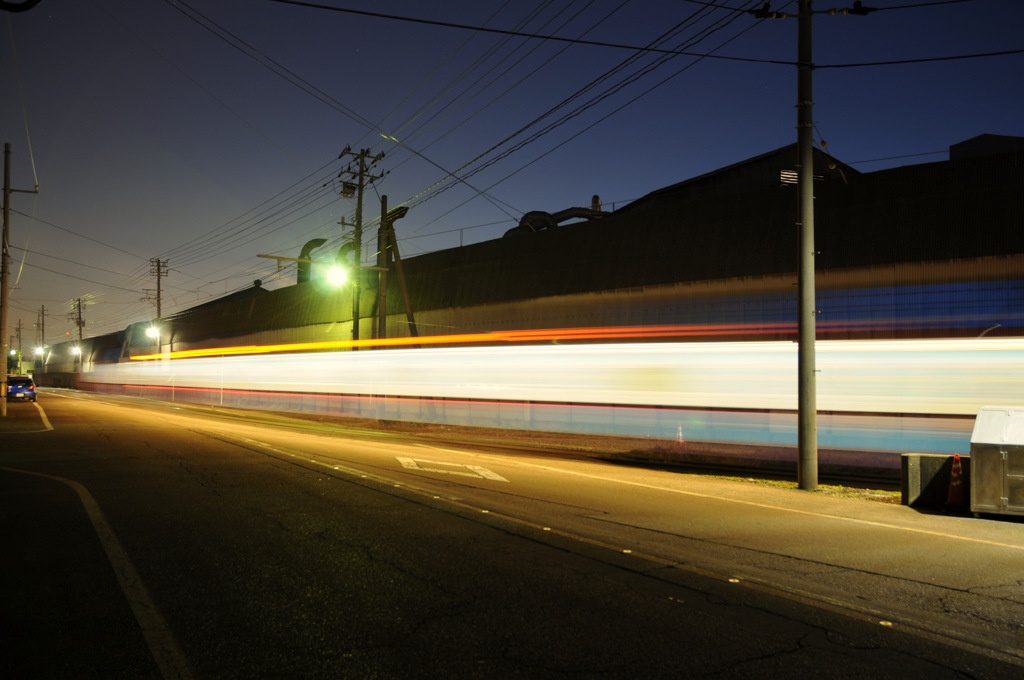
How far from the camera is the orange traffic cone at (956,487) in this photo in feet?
30.9

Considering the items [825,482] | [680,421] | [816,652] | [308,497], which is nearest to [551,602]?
[816,652]

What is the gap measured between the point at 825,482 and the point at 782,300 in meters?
8.52

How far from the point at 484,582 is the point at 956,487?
7.59m

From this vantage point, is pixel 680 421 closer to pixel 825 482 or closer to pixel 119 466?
pixel 825 482

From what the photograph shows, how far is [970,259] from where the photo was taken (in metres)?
17.1

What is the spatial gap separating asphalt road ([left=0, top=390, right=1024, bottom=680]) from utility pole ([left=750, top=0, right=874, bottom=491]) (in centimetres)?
96

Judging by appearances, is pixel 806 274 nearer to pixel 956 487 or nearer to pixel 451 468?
pixel 956 487

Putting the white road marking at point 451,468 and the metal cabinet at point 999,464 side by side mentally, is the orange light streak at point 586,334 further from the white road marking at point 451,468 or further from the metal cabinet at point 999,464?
the white road marking at point 451,468

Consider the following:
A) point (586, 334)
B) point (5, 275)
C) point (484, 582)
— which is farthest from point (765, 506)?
point (5, 275)

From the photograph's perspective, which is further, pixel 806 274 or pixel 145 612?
pixel 806 274

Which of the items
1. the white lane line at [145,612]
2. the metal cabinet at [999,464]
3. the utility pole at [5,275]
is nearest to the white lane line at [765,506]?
the metal cabinet at [999,464]

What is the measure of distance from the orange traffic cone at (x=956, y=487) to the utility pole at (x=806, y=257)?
2178 mm

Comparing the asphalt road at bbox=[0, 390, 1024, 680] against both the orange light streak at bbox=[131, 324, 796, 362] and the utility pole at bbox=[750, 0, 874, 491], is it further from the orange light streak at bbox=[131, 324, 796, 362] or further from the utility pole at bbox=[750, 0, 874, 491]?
the orange light streak at bbox=[131, 324, 796, 362]

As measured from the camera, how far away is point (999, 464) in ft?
29.0
